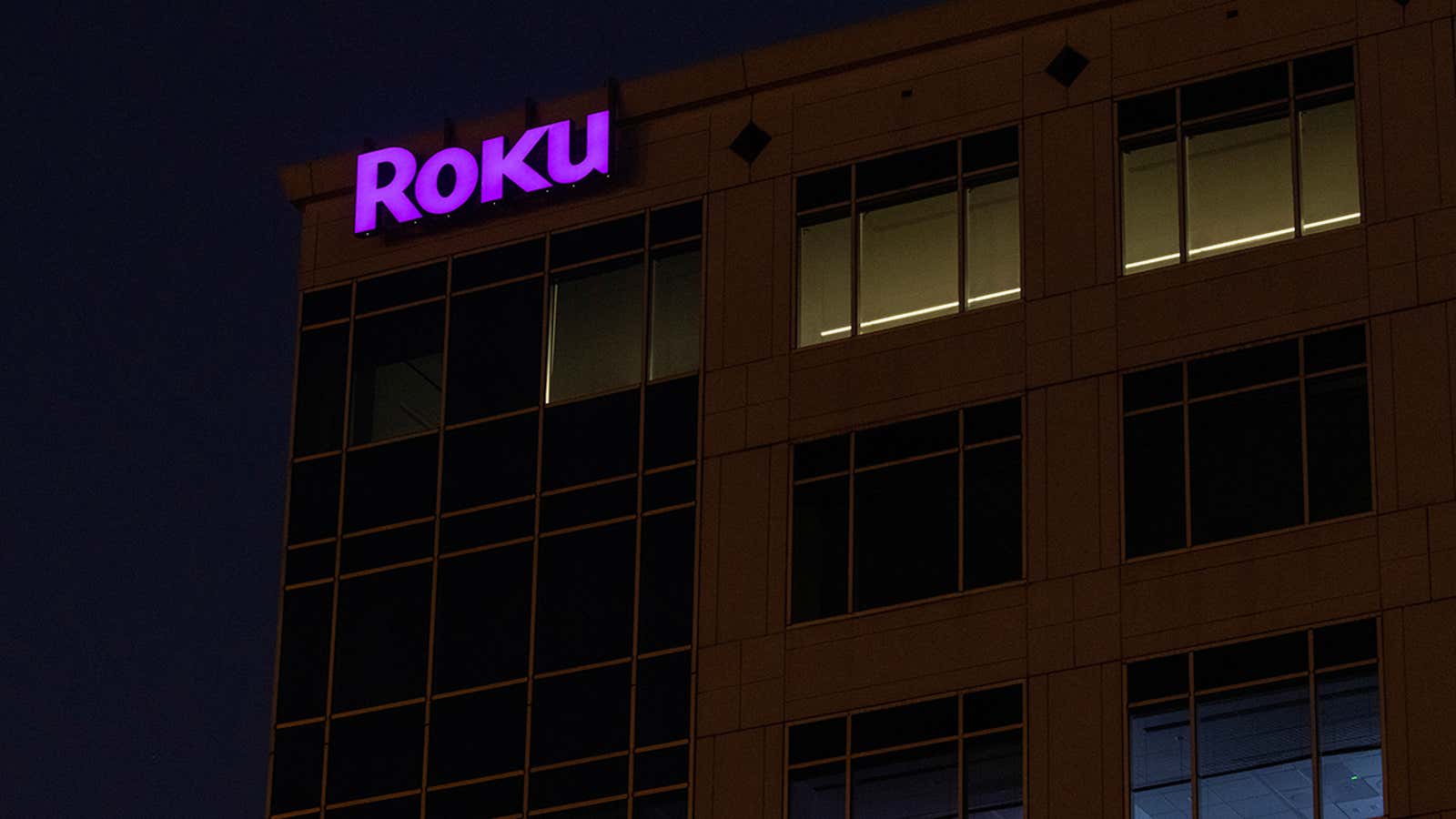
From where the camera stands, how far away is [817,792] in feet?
189

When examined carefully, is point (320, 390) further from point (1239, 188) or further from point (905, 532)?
point (1239, 188)

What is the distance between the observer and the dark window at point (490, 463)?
63031mm

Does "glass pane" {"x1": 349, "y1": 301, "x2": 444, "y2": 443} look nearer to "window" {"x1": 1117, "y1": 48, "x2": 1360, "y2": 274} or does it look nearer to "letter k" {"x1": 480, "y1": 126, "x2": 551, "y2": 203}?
"letter k" {"x1": 480, "y1": 126, "x2": 551, "y2": 203}

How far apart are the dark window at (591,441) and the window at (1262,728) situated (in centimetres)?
1114

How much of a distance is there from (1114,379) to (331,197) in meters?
17.6

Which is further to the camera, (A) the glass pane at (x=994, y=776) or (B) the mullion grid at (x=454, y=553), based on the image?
(B) the mullion grid at (x=454, y=553)

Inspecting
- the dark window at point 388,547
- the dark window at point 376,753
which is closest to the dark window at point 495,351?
the dark window at point 388,547

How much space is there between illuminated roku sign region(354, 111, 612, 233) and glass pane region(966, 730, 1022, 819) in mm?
14118

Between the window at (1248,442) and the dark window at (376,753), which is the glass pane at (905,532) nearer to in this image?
the window at (1248,442)

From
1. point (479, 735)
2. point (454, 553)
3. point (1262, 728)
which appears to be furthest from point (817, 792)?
point (454, 553)

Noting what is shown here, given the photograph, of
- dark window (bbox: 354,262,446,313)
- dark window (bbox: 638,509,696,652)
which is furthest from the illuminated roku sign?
dark window (bbox: 638,509,696,652)

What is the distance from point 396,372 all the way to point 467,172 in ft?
13.3

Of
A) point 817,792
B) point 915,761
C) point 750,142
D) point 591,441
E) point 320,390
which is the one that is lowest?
point 817,792

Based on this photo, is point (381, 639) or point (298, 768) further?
point (381, 639)
